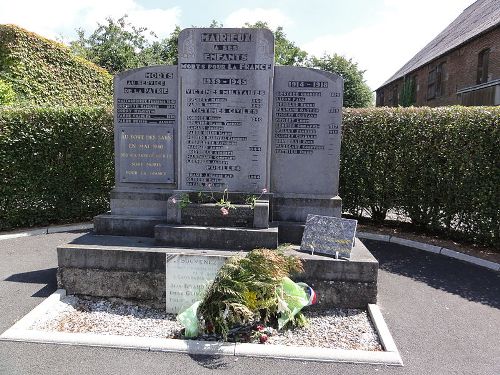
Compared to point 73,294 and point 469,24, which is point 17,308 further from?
point 469,24

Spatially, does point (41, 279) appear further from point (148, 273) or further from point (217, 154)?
point (217, 154)

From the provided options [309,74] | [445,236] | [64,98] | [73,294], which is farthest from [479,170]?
[64,98]

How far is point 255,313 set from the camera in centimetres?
413

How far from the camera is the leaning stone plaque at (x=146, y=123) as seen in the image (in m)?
5.89

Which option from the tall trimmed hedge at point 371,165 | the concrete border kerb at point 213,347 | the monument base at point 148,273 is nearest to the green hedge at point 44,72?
the tall trimmed hedge at point 371,165

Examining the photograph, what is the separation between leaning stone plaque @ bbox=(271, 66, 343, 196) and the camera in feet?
19.1

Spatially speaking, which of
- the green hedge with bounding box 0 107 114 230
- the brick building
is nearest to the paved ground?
the green hedge with bounding box 0 107 114 230

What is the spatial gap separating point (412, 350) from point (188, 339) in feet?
7.29

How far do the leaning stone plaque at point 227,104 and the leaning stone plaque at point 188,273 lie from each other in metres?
1.38

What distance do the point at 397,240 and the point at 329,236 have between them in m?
3.55

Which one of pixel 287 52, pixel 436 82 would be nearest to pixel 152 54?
pixel 287 52

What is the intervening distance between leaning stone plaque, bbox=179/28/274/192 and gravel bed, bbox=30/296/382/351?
2000mm

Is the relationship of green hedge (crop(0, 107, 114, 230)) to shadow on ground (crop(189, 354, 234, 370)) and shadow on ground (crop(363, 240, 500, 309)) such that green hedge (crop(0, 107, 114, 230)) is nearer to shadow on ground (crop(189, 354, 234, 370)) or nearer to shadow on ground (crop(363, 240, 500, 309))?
shadow on ground (crop(363, 240, 500, 309))

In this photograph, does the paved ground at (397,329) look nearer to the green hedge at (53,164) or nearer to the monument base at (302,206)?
the monument base at (302,206)
